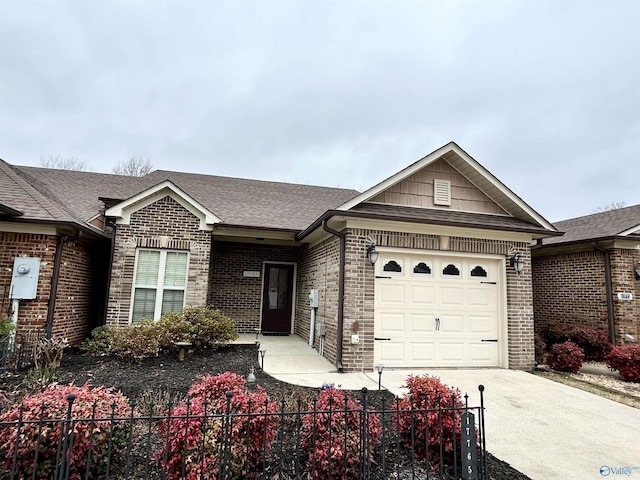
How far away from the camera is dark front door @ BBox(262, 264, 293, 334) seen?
11.5 m

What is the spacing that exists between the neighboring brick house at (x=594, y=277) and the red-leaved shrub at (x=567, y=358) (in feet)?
6.82

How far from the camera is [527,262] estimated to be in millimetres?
8086

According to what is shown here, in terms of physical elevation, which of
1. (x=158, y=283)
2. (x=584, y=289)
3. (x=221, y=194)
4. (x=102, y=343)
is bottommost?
(x=102, y=343)

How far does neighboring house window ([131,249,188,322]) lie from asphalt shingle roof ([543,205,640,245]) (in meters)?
10.7

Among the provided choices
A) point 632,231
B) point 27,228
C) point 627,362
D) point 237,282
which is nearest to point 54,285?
point 27,228

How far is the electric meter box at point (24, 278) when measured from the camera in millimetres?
7148

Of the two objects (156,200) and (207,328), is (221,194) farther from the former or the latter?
(207,328)

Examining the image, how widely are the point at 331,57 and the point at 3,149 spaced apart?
104 feet

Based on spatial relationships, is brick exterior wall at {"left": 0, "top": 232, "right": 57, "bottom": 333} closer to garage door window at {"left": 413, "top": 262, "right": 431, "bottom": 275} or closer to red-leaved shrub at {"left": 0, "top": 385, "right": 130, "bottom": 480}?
red-leaved shrub at {"left": 0, "top": 385, "right": 130, "bottom": 480}

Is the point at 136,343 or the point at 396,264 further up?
the point at 396,264

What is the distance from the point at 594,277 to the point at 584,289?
1.47 ft

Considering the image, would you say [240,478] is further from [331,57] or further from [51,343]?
[331,57]

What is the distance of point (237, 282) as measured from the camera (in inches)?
442

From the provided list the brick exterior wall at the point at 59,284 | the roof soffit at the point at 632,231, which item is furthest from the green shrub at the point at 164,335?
the roof soffit at the point at 632,231
